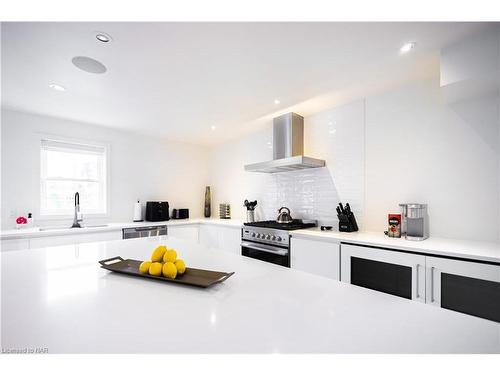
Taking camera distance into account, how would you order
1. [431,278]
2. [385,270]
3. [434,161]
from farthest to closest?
[434,161]
[385,270]
[431,278]

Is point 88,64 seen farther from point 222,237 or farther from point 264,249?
point 222,237

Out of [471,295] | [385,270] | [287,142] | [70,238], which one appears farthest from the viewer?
[287,142]

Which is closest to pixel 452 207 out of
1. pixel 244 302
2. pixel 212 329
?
pixel 244 302

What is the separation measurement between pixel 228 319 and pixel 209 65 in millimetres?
1892

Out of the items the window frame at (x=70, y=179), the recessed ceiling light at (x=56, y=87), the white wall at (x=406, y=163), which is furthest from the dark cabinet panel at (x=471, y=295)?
the window frame at (x=70, y=179)

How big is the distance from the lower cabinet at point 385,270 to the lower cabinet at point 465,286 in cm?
7

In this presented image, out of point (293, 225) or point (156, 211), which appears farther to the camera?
point (156, 211)

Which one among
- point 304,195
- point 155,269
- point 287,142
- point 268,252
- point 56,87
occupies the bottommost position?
point 268,252

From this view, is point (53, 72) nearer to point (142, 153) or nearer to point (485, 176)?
point (142, 153)

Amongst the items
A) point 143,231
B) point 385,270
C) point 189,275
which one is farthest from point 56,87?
point 385,270

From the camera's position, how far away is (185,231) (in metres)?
3.88

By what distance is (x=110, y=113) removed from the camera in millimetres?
3090

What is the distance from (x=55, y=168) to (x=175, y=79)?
239cm

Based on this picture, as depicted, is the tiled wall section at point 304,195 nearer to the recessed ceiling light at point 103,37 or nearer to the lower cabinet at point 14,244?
the recessed ceiling light at point 103,37
